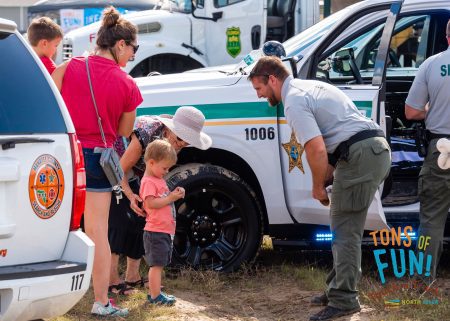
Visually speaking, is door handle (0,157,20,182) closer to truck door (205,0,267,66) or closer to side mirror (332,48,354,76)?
side mirror (332,48,354,76)

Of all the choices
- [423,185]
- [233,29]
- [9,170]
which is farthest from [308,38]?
[233,29]

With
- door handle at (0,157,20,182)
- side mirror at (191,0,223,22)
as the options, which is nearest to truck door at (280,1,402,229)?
door handle at (0,157,20,182)

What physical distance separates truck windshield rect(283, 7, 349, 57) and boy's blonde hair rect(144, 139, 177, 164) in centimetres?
154

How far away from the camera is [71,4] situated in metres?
17.0

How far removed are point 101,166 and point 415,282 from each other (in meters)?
2.23

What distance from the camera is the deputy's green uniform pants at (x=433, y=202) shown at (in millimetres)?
6363

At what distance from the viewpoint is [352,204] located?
580 cm

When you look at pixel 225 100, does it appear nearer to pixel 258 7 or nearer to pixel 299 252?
pixel 299 252

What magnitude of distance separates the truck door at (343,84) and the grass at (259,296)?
1.51 ft

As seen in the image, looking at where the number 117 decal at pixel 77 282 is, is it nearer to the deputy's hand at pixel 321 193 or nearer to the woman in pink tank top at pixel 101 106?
the woman in pink tank top at pixel 101 106

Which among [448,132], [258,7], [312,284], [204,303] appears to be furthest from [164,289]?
[258,7]

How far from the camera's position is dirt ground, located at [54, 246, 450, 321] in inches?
234

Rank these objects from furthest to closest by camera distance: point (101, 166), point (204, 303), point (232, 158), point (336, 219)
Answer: point (232, 158), point (204, 303), point (336, 219), point (101, 166)

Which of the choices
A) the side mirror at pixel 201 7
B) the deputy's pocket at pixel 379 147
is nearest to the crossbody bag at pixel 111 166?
the deputy's pocket at pixel 379 147
